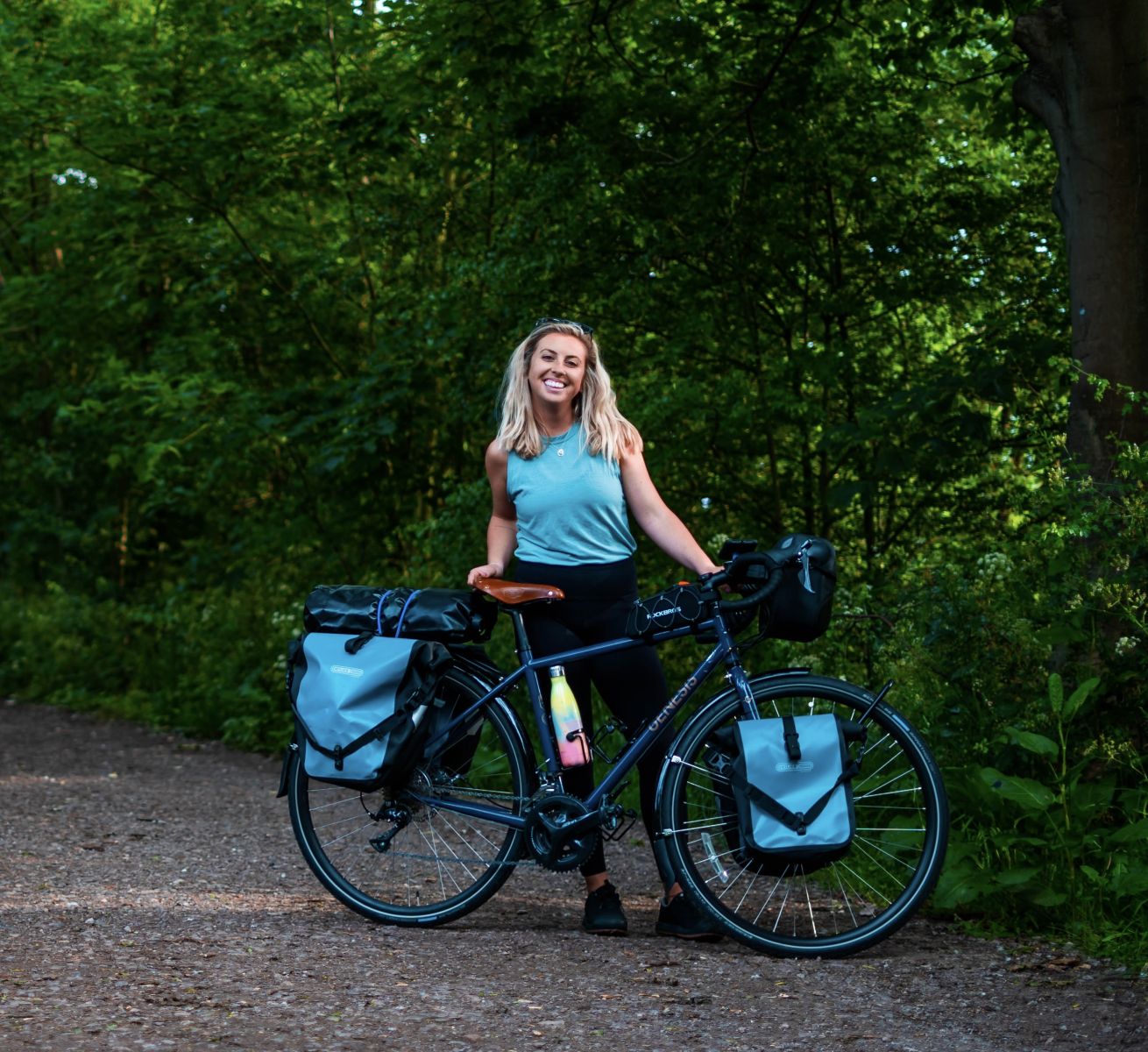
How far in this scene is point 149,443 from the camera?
425 inches

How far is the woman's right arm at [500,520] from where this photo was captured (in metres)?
4.85

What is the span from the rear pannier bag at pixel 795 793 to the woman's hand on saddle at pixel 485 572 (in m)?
0.97

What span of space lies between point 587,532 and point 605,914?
121cm

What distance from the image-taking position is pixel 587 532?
4.68 m

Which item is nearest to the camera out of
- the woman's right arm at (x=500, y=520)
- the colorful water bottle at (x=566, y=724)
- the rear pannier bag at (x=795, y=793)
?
the rear pannier bag at (x=795, y=793)

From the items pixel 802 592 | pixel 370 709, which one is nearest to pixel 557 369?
pixel 802 592

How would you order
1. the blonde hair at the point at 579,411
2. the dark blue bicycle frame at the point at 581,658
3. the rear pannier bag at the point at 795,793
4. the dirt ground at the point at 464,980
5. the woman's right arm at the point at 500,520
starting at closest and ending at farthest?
the dirt ground at the point at 464,980
the rear pannier bag at the point at 795,793
the dark blue bicycle frame at the point at 581,658
the blonde hair at the point at 579,411
the woman's right arm at the point at 500,520

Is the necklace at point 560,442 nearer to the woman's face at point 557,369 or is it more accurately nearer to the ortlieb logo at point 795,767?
the woman's face at point 557,369

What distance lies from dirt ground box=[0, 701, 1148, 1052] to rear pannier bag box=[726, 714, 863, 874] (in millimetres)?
343

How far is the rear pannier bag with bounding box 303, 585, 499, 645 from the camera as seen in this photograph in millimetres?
4766

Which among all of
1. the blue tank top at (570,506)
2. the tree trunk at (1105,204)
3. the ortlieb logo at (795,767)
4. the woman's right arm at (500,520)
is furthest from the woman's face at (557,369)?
the tree trunk at (1105,204)

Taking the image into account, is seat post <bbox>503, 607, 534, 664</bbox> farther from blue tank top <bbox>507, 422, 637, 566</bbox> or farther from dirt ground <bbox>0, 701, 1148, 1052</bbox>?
dirt ground <bbox>0, 701, 1148, 1052</bbox>

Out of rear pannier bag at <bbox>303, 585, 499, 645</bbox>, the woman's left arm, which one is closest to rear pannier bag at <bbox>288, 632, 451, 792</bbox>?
rear pannier bag at <bbox>303, 585, 499, 645</bbox>

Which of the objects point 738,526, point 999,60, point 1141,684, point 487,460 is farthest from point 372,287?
point 1141,684
